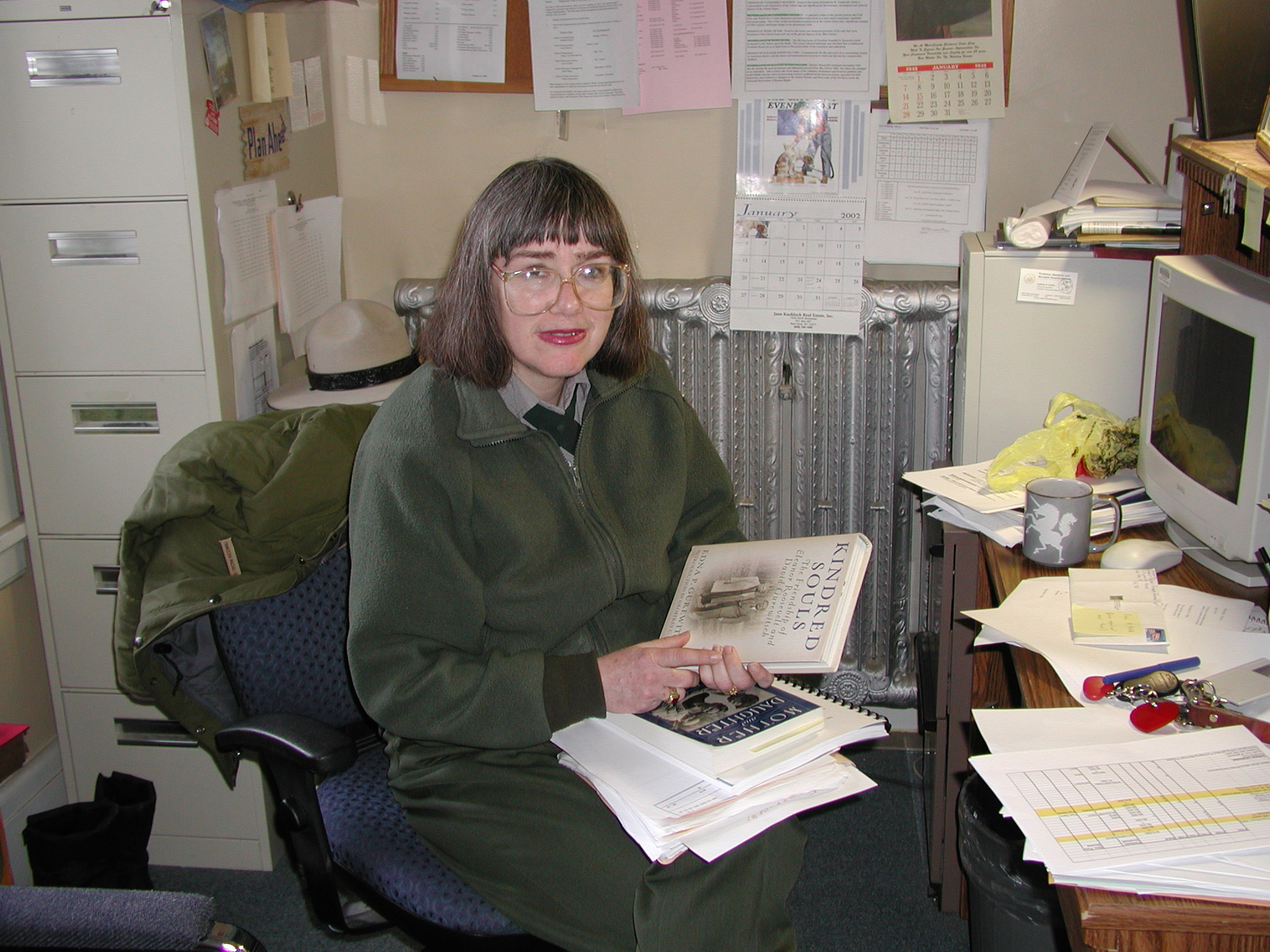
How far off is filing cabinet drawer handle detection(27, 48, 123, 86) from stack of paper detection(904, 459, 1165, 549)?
4.79 ft

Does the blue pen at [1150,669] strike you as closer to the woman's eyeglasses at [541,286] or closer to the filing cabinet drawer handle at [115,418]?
the woman's eyeglasses at [541,286]

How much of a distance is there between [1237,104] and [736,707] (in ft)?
4.02

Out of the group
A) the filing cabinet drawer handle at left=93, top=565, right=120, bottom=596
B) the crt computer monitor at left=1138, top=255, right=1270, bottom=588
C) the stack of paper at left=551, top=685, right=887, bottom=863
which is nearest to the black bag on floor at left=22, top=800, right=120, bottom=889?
the filing cabinet drawer handle at left=93, top=565, right=120, bottom=596

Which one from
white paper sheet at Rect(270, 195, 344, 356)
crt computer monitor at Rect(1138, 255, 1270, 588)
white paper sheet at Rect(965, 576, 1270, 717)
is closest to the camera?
white paper sheet at Rect(965, 576, 1270, 717)

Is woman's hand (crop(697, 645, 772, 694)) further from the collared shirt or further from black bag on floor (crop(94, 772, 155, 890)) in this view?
black bag on floor (crop(94, 772, 155, 890))

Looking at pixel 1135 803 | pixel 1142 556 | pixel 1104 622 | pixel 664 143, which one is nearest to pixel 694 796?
pixel 1135 803

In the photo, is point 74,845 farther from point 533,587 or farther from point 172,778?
point 533,587

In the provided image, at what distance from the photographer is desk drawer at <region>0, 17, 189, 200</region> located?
5.90 ft

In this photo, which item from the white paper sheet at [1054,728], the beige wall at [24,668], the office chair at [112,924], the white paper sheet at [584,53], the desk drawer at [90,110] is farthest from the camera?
the white paper sheet at [584,53]

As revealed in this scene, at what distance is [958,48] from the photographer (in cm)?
223

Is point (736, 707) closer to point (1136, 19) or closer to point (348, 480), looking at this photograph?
point (348, 480)

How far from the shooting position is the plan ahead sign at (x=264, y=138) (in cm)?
201

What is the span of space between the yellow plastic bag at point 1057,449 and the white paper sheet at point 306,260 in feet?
4.54

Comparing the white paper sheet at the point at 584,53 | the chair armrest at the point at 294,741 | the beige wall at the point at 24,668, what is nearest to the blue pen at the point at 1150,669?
the chair armrest at the point at 294,741
